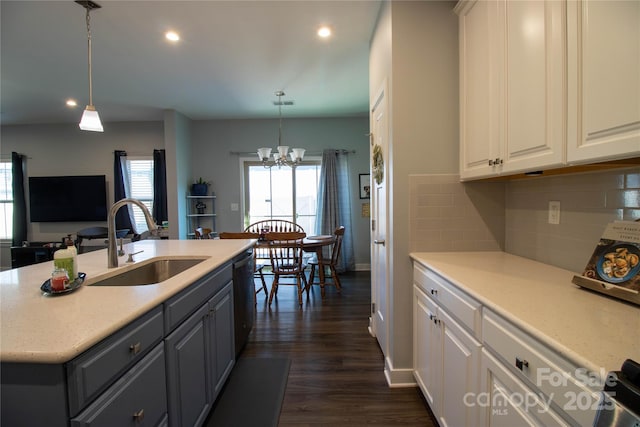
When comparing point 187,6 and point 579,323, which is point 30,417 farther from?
point 187,6

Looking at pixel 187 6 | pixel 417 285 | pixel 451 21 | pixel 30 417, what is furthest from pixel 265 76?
pixel 30 417

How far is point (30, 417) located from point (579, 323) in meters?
1.51

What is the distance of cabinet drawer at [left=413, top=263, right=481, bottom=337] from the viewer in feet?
3.76

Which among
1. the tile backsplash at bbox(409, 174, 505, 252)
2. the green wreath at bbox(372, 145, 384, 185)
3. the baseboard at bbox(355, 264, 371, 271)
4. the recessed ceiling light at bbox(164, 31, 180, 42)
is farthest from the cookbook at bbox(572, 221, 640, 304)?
the baseboard at bbox(355, 264, 371, 271)

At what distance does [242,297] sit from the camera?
240 centimetres

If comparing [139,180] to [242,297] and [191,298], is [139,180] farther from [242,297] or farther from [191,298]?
[191,298]

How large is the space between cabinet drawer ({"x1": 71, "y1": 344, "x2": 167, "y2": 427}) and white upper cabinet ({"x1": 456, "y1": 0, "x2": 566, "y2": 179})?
1.72 metres

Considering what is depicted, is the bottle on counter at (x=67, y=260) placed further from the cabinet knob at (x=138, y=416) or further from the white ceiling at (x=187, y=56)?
the white ceiling at (x=187, y=56)

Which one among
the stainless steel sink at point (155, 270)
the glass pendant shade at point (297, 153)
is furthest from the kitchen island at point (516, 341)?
the glass pendant shade at point (297, 153)

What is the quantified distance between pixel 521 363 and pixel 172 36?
10.8ft

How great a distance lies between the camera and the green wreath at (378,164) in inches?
92.0

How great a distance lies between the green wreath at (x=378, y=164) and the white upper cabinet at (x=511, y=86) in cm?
61

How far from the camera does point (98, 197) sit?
5195 millimetres

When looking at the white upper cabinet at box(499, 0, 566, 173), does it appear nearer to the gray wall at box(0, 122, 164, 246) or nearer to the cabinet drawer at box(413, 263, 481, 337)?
the cabinet drawer at box(413, 263, 481, 337)
